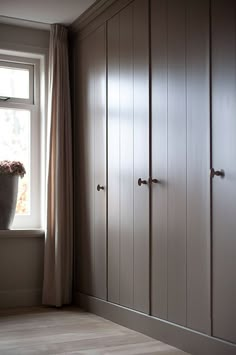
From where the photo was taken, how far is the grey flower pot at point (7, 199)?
4.08 metres

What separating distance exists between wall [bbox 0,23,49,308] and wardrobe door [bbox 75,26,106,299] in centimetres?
35

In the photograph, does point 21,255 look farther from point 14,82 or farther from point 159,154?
point 159,154

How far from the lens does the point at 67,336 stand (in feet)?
10.4

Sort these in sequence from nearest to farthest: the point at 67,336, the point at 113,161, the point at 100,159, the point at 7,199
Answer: the point at 67,336, the point at 113,161, the point at 100,159, the point at 7,199

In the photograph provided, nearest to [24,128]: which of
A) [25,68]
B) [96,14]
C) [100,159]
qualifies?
[25,68]

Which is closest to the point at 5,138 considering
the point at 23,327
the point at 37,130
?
the point at 37,130

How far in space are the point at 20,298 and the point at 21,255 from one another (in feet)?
1.13

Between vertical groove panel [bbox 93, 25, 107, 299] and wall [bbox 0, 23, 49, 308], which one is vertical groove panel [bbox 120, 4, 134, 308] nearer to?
vertical groove panel [bbox 93, 25, 107, 299]

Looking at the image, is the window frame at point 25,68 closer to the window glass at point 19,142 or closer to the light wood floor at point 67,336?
the window glass at point 19,142

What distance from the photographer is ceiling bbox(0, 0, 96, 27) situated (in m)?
3.78

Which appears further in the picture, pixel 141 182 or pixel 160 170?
pixel 141 182

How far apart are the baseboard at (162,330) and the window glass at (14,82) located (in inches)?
72.5

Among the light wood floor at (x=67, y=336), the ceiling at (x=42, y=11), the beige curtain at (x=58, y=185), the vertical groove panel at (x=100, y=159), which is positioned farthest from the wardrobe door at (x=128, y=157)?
the beige curtain at (x=58, y=185)

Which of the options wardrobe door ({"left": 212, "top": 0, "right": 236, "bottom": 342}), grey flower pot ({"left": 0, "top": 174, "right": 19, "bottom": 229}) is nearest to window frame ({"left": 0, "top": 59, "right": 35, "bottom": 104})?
grey flower pot ({"left": 0, "top": 174, "right": 19, "bottom": 229})
